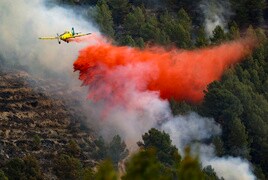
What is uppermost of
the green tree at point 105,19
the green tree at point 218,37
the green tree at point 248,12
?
the green tree at point 248,12

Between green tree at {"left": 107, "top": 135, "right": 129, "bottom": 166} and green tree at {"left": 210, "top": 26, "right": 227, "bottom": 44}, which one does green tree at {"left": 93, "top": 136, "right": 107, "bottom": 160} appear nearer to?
green tree at {"left": 107, "top": 135, "right": 129, "bottom": 166}

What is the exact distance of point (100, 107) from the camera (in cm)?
8812

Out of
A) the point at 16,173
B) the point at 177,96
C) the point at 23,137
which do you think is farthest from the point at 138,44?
the point at 16,173

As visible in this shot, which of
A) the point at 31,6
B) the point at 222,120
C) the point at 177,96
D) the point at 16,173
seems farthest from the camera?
the point at 31,6

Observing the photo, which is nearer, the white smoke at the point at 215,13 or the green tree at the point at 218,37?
the green tree at the point at 218,37

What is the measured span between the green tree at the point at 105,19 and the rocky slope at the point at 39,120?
1123 cm

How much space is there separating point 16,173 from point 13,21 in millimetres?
34269

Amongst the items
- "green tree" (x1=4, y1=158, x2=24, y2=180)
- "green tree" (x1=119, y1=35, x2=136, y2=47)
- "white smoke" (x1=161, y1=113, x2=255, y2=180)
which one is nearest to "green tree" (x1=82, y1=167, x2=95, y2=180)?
"green tree" (x1=4, y1=158, x2=24, y2=180)

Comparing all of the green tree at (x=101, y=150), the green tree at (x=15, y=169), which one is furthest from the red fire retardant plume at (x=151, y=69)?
the green tree at (x=15, y=169)

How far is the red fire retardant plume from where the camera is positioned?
87.6 meters

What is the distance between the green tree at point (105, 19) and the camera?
9812 cm

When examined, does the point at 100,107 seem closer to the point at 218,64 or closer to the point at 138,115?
the point at 138,115

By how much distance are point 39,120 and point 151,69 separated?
15974mm

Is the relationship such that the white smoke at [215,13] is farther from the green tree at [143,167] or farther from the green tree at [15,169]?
the green tree at [143,167]
